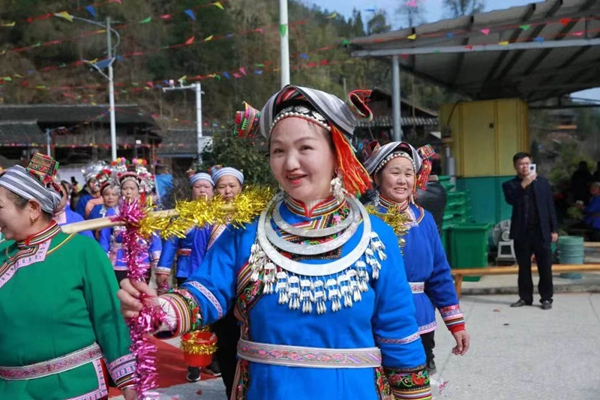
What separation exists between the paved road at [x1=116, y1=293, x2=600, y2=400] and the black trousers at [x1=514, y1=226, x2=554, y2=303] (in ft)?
0.72

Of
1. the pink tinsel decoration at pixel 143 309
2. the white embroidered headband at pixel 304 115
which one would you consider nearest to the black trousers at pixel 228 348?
the white embroidered headband at pixel 304 115

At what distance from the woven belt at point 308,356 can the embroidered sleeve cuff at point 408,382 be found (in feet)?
0.47

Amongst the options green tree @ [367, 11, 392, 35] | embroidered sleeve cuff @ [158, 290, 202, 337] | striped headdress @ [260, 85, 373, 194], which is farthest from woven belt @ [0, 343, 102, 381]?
green tree @ [367, 11, 392, 35]

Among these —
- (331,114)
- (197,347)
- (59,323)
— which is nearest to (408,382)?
(331,114)

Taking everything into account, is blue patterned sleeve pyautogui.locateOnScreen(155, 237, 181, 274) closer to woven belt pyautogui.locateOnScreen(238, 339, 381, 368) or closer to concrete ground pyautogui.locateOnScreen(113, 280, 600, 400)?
concrete ground pyautogui.locateOnScreen(113, 280, 600, 400)

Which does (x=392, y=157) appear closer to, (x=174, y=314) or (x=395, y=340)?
(x=395, y=340)

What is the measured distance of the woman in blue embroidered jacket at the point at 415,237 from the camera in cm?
389

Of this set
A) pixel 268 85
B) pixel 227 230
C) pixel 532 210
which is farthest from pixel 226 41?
pixel 227 230

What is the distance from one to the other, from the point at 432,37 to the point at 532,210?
132 inches

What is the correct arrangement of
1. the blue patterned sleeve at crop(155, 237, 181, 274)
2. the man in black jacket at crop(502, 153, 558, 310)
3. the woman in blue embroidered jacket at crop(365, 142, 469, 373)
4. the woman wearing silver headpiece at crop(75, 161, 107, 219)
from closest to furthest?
the woman in blue embroidered jacket at crop(365, 142, 469, 373)
the blue patterned sleeve at crop(155, 237, 181, 274)
the man in black jacket at crop(502, 153, 558, 310)
the woman wearing silver headpiece at crop(75, 161, 107, 219)

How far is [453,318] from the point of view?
141 inches

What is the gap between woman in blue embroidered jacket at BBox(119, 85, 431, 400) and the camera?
2109 mm

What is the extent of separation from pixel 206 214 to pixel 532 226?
22.5 ft

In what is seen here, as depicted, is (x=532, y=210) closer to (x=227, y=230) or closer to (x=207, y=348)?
(x=207, y=348)
